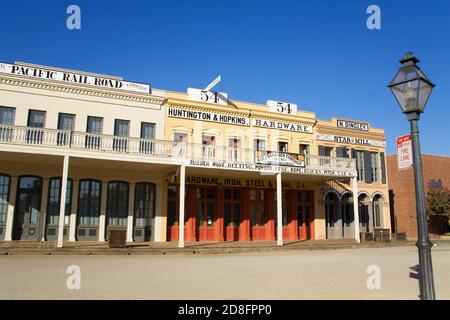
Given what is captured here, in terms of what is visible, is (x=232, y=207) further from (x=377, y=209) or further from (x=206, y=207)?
(x=377, y=209)

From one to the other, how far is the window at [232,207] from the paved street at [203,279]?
8789 mm

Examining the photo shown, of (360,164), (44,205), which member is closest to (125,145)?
(44,205)

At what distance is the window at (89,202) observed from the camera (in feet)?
59.3

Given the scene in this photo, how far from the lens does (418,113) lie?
5.72 metres

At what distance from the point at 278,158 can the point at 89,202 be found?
9.40m

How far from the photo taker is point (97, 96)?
61.7 ft

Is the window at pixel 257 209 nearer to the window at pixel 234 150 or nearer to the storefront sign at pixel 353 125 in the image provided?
the window at pixel 234 150

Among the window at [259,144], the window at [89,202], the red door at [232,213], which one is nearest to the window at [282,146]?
the window at [259,144]

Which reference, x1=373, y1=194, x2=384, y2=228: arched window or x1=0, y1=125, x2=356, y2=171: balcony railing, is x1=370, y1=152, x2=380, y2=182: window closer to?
x1=373, y1=194, x2=384, y2=228: arched window

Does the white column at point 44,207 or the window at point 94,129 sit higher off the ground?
the window at point 94,129

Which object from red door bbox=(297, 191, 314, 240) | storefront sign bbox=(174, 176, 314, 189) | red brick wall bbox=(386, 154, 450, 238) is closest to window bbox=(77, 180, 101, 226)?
storefront sign bbox=(174, 176, 314, 189)

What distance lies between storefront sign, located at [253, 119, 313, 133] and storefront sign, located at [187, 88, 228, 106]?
224cm

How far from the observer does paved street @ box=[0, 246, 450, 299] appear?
712 cm
